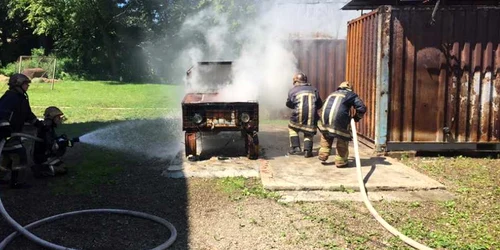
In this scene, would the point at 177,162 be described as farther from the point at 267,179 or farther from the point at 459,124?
the point at 459,124

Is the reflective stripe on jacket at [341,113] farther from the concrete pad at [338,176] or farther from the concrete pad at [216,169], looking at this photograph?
the concrete pad at [216,169]

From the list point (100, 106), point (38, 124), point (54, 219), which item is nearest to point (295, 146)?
point (38, 124)

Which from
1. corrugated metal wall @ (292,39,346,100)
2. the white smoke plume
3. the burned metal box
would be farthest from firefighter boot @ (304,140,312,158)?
corrugated metal wall @ (292,39,346,100)

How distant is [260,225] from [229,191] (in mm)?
1269

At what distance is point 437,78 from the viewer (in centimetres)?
795

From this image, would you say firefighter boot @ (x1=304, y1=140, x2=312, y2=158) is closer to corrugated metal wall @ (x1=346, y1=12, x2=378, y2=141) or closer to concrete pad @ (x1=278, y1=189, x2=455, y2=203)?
corrugated metal wall @ (x1=346, y1=12, x2=378, y2=141)

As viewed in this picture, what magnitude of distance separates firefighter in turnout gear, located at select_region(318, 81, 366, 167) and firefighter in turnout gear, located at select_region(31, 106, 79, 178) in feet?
13.0

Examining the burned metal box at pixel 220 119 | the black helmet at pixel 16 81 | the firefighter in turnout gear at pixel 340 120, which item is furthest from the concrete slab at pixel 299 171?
the black helmet at pixel 16 81

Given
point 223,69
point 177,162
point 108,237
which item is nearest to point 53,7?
point 223,69

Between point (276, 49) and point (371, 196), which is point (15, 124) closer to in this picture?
point (371, 196)

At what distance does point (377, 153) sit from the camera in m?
8.12

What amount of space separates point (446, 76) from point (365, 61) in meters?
1.61

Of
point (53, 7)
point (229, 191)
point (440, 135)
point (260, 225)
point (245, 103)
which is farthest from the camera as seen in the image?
point (53, 7)

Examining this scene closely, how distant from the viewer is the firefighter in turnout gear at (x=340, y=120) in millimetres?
7016
